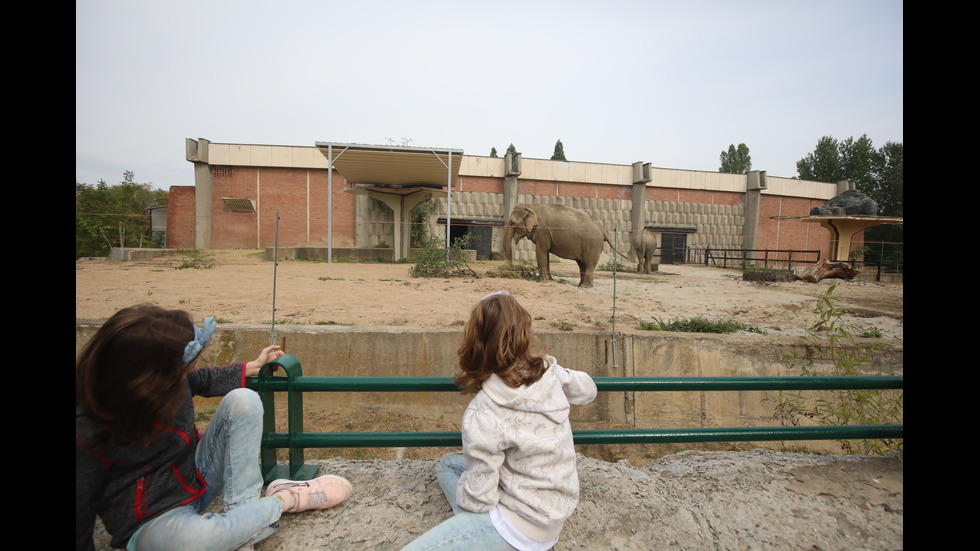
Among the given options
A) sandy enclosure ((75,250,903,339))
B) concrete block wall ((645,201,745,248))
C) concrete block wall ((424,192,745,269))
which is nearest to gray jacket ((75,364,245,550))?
sandy enclosure ((75,250,903,339))

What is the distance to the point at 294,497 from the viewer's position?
2.02 meters

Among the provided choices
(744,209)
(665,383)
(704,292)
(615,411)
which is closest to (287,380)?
(665,383)

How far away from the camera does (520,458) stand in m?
1.72

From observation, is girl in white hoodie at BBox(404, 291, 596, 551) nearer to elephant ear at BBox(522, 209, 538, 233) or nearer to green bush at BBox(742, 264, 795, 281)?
elephant ear at BBox(522, 209, 538, 233)

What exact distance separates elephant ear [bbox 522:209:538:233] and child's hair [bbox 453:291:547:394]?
1040cm

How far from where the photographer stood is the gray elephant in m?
12.0

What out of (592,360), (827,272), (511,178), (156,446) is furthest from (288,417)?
(511,178)

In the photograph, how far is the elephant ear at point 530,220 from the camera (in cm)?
1216

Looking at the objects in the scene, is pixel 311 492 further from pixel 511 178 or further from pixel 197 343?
pixel 511 178

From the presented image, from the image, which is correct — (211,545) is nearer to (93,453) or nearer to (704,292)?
(93,453)

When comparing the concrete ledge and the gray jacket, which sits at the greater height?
the concrete ledge

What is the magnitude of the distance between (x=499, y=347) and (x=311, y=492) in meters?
1.10
